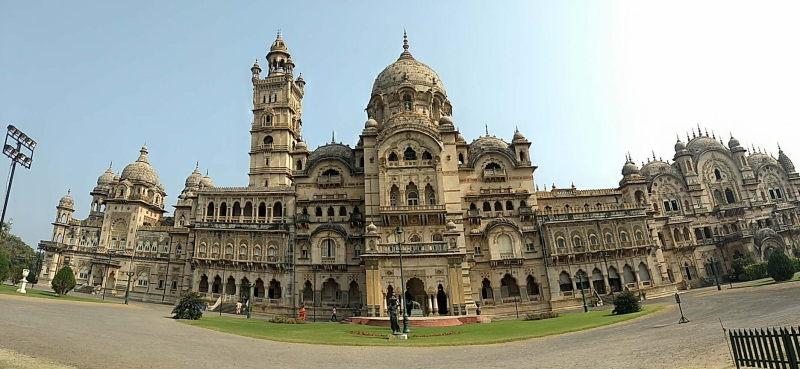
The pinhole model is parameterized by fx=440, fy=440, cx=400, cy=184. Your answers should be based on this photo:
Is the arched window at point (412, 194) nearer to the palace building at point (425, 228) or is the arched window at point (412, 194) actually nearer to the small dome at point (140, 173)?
the palace building at point (425, 228)

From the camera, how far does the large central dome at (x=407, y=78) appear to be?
4869cm

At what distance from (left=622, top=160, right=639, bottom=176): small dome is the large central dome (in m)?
22.8

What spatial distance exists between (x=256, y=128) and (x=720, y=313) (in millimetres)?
48355

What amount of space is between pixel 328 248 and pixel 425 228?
9.39 m

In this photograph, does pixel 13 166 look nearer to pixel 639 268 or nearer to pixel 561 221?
pixel 561 221

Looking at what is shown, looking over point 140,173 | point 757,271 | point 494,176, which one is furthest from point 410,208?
point 140,173

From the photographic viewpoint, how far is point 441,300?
1379 inches

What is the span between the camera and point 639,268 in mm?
41375

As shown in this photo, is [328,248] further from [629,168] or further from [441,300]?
[629,168]

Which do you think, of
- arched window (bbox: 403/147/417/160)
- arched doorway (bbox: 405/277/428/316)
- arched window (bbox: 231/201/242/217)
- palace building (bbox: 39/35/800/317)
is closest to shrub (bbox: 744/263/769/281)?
palace building (bbox: 39/35/800/317)

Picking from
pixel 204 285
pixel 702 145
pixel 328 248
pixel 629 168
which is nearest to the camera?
pixel 328 248

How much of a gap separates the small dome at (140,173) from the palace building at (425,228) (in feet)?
25.0

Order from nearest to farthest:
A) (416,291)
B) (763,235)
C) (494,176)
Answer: (416,291) → (494,176) → (763,235)

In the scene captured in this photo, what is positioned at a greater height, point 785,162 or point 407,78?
point 407,78
